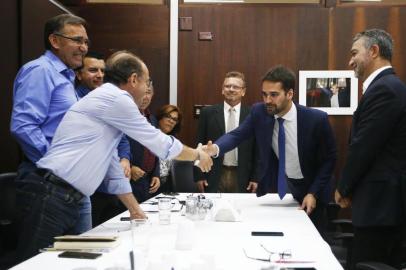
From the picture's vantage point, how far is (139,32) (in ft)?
18.0

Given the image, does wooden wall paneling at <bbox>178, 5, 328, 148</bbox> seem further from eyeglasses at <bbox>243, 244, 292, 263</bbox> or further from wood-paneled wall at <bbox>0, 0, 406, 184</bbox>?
eyeglasses at <bbox>243, 244, 292, 263</bbox>

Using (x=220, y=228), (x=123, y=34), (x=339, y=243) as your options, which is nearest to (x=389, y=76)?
(x=220, y=228)

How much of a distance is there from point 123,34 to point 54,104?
3.15m

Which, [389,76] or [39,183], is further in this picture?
[389,76]

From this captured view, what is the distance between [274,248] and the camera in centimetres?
192

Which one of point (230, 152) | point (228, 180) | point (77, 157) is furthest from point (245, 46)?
point (77, 157)

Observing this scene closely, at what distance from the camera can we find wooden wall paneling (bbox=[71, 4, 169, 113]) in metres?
5.46

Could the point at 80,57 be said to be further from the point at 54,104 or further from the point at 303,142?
the point at 303,142

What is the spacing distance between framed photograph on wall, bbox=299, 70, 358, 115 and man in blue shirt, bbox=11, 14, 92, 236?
3.23m

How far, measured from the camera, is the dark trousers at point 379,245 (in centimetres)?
252

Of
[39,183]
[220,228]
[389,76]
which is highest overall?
[389,76]

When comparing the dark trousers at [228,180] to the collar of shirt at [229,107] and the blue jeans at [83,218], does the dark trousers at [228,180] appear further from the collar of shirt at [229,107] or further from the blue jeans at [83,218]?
the blue jeans at [83,218]

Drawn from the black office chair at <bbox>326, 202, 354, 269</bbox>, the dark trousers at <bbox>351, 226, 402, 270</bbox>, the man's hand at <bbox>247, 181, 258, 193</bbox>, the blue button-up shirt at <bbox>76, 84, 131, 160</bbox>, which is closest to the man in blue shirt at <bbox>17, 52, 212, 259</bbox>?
the blue button-up shirt at <bbox>76, 84, 131, 160</bbox>

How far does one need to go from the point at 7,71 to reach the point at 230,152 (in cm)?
208
